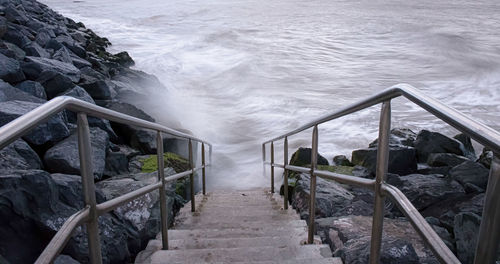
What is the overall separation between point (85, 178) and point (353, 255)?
55.4 inches

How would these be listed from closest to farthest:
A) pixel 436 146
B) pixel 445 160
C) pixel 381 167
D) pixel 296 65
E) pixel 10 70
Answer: pixel 381 167
pixel 10 70
pixel 445 160
pixel 436 146
pixel 296 65

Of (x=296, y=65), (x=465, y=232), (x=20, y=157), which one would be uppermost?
(x=20, y=157)

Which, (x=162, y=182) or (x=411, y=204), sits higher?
(x=411, y=204)

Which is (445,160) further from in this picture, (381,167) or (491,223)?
(491,223)

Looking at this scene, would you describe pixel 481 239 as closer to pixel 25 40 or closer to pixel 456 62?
pixel 25 40

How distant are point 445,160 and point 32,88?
6.04 m

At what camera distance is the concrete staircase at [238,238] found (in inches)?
95.3

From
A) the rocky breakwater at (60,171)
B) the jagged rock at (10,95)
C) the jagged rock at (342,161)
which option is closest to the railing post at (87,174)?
the rocky breakwater at (60,171)

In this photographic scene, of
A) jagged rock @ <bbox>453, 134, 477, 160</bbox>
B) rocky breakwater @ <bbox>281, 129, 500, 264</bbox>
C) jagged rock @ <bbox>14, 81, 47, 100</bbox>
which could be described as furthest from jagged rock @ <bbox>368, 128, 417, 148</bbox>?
jagged rock @ <bbox>14, 81, 47, 100</bbox>

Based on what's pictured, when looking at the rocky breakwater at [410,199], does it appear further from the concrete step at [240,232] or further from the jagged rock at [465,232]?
the concrete step at [240,232]

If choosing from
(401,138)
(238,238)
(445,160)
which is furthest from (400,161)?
(238,238)

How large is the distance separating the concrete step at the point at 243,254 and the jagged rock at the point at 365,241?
0.14 meters

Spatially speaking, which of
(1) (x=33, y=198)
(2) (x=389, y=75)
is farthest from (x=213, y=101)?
(1) (x=33, y=198)

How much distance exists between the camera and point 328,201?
3.79 meters
